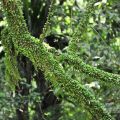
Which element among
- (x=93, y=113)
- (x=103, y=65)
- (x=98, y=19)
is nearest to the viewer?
(x=93, y=113)

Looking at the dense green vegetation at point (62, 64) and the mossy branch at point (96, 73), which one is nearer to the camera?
the mossy branch at point (96, 73)

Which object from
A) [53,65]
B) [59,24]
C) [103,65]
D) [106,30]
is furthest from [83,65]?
[59,24]

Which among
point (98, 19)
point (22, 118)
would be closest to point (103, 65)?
point (98, 19)

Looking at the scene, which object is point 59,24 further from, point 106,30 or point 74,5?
point 106,30

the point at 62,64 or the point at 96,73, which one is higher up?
the point at 96,73

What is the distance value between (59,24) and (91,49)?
0.58 m

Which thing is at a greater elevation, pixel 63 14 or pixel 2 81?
pixel 63 14

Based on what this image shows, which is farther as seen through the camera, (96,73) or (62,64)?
(62,64)

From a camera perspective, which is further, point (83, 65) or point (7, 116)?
point (7, 116)

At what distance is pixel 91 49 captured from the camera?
3.43 metres

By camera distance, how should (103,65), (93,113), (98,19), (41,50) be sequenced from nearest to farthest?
(93,113)
(41,50)
(103,65)
(98,19)

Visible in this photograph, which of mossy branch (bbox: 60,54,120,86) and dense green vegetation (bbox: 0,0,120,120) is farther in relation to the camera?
dense green vegetation (bbox: 0,0,120,120)

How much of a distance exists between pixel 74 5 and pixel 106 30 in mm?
464

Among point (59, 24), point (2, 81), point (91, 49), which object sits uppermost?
point (59, 24)
